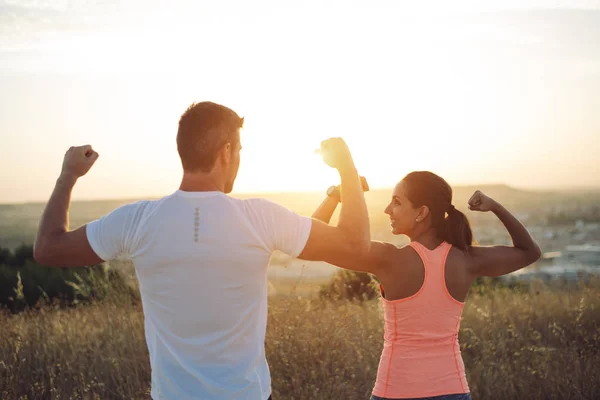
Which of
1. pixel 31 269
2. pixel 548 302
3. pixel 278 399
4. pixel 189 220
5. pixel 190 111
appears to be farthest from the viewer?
pixel 31 269

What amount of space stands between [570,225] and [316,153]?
72.1 m

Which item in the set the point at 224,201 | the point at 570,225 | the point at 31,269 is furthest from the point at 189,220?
the point at 570,225

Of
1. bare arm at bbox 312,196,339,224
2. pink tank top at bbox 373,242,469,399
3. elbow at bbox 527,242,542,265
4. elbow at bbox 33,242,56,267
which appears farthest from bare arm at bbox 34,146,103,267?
elbow at bbox 527,242,542,265

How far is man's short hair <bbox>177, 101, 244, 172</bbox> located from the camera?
2279 mm

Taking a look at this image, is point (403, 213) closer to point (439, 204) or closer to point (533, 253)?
point (439, 204)

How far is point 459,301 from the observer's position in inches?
122

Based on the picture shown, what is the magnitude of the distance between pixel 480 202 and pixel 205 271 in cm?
167

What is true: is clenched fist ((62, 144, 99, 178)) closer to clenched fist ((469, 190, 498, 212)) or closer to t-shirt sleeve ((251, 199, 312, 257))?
t-shirt sleeve ((251, 199, 312, 257))

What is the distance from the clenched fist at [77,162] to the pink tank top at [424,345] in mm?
1401

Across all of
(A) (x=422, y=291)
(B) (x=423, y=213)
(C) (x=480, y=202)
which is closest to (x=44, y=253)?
(A) (x=422, y=291)

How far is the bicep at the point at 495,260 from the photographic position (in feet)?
10.6

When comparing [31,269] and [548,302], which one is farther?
[31,269]

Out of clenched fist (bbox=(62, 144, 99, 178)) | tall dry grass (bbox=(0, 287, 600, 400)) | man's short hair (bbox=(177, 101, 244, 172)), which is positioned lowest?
tall dry grass (bbox=(0, 287, 600, 400))

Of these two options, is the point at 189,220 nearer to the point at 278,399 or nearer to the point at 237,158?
the point at 237,158
